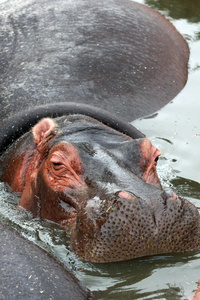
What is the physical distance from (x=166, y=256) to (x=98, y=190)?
591 mm

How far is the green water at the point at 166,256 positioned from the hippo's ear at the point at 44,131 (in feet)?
1.81

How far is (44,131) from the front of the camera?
4.79 m

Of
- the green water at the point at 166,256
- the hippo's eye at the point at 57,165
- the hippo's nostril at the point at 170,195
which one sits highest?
the hippo's nostril at the point at 170,195

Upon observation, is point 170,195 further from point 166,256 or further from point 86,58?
point 86,58

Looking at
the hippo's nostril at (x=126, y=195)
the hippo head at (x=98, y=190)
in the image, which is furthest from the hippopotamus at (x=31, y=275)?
the hippo's nostril at (x=126, y=195)

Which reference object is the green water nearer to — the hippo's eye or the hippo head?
the hippo head

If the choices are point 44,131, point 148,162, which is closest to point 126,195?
point 148,162

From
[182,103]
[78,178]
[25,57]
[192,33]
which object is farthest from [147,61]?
[78,178]

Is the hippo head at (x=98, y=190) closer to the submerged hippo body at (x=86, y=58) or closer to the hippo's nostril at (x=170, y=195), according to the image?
the hippo's nostril at (x=170, y=195)

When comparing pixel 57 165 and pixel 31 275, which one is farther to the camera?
pixel 57 165

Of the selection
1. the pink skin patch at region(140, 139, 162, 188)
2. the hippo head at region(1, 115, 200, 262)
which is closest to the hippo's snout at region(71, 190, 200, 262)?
the hippo head at region(1, 115, 200, 262)

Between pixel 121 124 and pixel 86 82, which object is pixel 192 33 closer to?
pixel 86 82

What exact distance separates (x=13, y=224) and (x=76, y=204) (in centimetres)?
69

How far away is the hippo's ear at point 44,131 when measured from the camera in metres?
4.69
